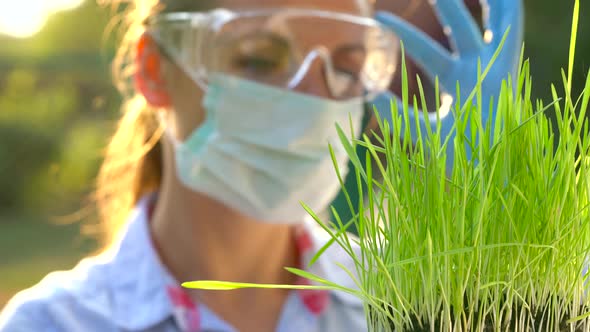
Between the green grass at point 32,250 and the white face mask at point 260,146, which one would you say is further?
the green grass at point 32,250

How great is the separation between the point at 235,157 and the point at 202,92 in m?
0.12

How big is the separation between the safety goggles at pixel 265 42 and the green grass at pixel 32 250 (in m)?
5.55

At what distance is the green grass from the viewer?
7539 mm

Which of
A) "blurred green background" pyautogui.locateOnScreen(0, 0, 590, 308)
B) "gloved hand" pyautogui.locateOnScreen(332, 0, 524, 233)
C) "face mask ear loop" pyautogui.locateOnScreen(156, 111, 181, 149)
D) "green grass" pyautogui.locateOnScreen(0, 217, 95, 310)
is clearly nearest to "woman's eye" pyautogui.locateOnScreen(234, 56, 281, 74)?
"face mask ear loop" pyautogui.locateOnScreen(156, 111, 181, 149)

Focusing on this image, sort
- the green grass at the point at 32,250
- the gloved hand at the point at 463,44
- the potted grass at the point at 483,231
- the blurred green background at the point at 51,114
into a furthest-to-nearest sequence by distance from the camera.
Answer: the blurred green background at the point at 51,114 → the green grass at the point at 32,250 → the gloved hand at the point at 463,44 → the potted grass at the point at 483,231

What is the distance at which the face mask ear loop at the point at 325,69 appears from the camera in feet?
3.84

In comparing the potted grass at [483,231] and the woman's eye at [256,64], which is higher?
the woman's eye at [256,64]

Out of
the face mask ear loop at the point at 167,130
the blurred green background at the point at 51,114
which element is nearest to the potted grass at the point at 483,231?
the face mask ear loop at the point at 167,130

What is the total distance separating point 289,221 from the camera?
119 centimetres

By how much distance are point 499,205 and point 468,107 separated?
0.05 m

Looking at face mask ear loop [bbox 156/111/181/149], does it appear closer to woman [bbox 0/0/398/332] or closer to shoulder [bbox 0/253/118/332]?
woman [bbox 0/0/398/332]

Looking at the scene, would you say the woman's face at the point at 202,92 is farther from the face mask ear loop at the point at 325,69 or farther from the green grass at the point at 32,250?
the green grass at the point at 32,250

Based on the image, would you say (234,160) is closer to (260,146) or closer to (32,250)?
(260,146)

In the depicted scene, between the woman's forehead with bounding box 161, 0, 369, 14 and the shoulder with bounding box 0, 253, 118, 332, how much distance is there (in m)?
0.46
